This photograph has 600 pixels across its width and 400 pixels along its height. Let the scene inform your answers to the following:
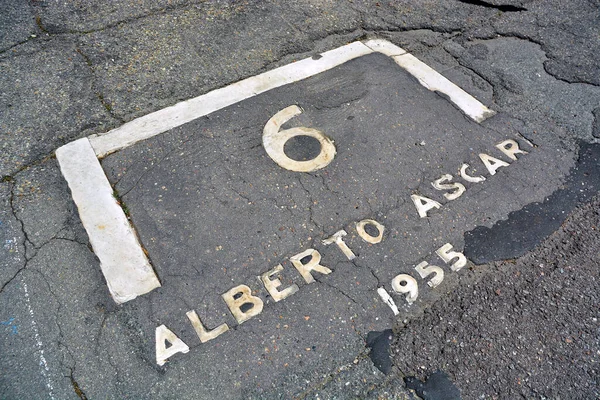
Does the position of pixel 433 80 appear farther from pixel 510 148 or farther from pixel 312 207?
pixel 312 207

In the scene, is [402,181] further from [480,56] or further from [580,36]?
[580,36]

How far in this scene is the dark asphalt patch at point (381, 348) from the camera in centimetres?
334

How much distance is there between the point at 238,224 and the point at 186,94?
1752mm

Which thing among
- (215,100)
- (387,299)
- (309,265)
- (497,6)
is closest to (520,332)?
(387,299)

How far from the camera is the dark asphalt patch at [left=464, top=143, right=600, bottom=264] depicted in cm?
402

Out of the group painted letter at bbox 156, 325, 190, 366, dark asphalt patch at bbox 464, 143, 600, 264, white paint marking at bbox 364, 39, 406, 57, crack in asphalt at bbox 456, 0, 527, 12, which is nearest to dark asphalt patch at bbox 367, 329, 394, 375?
dark asphalt patch at bbox 464, 143, 600, 264

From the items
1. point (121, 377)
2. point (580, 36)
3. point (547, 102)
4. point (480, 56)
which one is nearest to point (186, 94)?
point (121, 377)

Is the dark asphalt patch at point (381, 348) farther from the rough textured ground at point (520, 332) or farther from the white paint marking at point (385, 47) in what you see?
the white paint marking at point (385, 47)

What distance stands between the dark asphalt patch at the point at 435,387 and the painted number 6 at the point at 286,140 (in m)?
1.98

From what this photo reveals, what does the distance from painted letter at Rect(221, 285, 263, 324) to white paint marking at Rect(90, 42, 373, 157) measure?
5.99 feet

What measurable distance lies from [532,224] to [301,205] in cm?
195

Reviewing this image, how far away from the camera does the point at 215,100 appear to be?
500cm

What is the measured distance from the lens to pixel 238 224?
13.2 feet

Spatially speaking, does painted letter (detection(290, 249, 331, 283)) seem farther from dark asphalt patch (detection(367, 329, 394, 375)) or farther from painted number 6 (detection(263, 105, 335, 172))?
painted number 6 (detection(263, 105, 335, 172))
